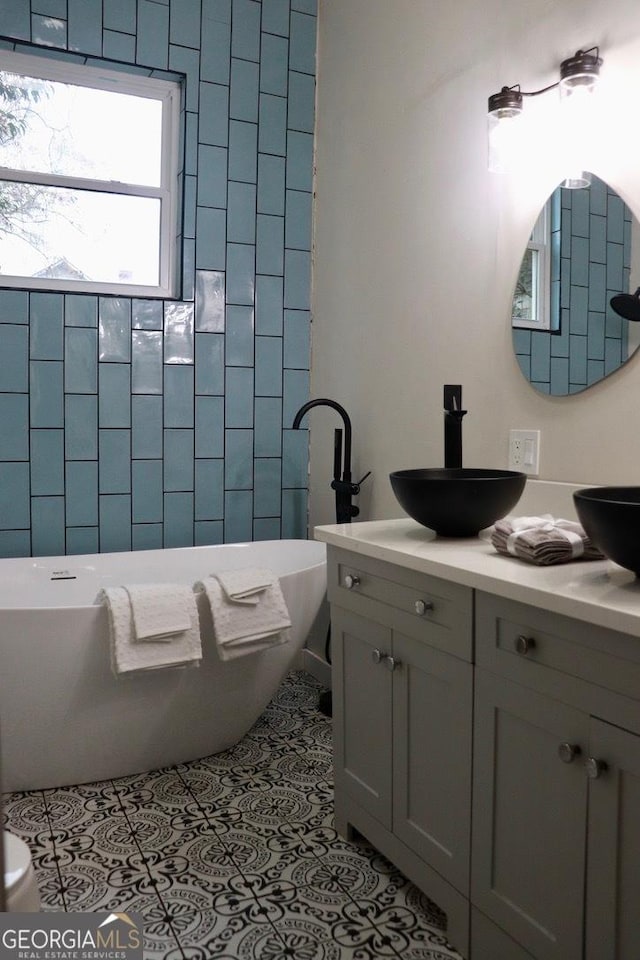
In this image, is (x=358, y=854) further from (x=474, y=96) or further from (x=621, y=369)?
(x=474, y=96)

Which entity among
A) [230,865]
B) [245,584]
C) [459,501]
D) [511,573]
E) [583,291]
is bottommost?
[230,865]

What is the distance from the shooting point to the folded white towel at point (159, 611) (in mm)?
2225

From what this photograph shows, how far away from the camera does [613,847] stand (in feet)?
4.06

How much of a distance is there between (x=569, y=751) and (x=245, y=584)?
4.21 ft

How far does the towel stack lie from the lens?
1.55 meters

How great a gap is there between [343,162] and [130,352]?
3.96 feet

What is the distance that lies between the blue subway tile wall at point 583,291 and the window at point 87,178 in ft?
5.97

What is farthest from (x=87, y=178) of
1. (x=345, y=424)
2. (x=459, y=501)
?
(x=459, y=501)

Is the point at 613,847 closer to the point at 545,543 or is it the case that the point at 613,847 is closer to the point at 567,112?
the point at 545,543

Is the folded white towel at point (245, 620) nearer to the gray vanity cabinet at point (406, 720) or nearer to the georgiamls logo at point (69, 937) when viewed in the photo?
the gray vanity cabinet at point (406, 720)

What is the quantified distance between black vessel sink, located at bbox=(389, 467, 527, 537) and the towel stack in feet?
0.51

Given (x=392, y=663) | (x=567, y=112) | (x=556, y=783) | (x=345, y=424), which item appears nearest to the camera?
(x=556, y=783)

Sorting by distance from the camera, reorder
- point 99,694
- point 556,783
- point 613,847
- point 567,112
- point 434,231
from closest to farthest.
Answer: point 613,847
point 556,783
point 567,112
point 99,694
point 434,231

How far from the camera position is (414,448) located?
2.78 metres
